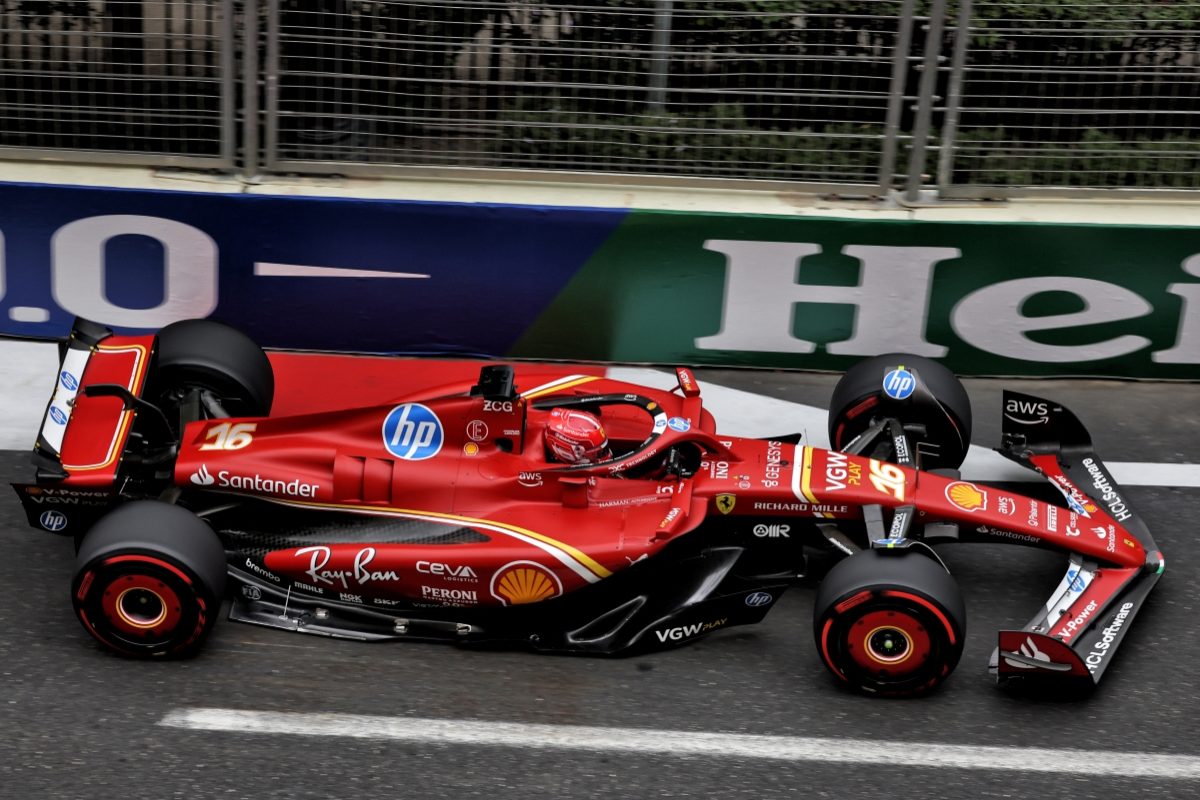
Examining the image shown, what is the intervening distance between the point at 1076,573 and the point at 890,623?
923 mm

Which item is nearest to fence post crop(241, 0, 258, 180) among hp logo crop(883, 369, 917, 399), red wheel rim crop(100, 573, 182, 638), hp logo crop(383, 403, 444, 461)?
hp logo crop(383, 403, 444, 461)

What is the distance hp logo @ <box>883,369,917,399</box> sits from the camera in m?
5.94

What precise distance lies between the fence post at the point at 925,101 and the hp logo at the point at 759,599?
3049 millimetres

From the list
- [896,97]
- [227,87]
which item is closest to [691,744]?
[896,97]

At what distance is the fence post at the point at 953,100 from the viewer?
6852 mm

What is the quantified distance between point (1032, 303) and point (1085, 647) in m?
2.67

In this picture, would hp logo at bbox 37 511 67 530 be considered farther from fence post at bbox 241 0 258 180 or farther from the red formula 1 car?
fence post at bbox 241 0 258 180

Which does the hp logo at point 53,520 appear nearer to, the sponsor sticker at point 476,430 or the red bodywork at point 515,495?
the red bodywork at point 515,495

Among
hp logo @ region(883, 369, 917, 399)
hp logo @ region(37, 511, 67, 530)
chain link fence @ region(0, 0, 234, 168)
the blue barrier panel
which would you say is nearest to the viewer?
hp logo @ region(37, 511, 67, 530)

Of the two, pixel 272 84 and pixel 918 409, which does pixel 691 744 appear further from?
pixel 272 84

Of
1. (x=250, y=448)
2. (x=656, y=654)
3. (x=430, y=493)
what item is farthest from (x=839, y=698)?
(x=250, y=448)

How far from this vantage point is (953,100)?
7.02 m

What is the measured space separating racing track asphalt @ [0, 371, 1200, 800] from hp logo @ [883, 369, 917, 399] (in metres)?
0.87

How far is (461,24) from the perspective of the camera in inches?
269
